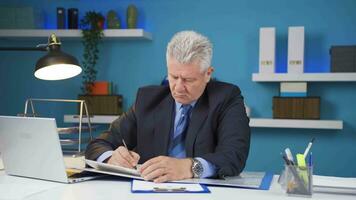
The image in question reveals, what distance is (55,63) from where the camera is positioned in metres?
1.84

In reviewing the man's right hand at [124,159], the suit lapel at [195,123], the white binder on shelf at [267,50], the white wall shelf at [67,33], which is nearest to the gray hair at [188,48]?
the suit lapel at [195,123]

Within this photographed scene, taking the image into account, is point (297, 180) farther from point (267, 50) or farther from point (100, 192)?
point (267, 50)

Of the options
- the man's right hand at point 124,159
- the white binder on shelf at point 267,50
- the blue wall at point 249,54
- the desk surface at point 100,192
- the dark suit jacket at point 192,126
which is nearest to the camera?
the desk surface at point 100,192

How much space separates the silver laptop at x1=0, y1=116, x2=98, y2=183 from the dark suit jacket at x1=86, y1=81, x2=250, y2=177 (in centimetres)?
32

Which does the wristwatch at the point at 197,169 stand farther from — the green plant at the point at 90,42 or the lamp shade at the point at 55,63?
the green plant at the point at 90,42

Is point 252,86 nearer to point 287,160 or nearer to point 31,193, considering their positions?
point 287,160

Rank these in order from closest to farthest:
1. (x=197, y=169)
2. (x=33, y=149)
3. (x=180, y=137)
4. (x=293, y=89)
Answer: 1. (x=33, y=149)
2. (x=197, y=169)
3. (x=180, y=137)
4. (x=293, y=89)

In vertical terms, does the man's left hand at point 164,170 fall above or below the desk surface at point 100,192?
above

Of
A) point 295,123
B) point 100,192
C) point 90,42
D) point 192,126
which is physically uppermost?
point 90,42

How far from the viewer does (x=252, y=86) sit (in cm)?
372

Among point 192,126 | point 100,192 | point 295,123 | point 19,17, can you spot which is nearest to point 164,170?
point 100,192

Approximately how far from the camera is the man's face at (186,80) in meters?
1.84

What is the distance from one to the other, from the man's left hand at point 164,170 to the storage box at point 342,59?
220cm

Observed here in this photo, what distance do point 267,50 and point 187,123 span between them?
5.64ft
